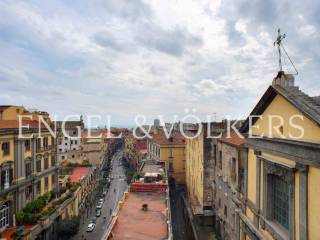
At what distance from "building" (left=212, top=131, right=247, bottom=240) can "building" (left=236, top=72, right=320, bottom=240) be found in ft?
14.8

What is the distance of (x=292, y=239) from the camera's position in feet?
28.8

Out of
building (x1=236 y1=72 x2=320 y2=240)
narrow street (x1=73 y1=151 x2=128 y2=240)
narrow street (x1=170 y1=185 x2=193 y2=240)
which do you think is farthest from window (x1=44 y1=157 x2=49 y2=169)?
building (x1=236 y1=72 x2=320 y2=240)

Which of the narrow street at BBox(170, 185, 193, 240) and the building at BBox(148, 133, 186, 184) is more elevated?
the building at BBox(148, 133, 186, 184)

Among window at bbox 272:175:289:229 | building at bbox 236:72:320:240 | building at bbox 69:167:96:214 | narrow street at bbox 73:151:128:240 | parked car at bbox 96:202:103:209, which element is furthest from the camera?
parked car at bbox 96:202:103:209

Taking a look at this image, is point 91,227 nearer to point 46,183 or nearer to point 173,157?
point 46,183

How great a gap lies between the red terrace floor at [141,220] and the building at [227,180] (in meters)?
5.42

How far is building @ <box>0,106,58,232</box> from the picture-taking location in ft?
75.8

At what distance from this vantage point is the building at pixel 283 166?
313 inches

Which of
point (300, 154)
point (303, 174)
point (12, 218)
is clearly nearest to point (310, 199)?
point (303, 174)

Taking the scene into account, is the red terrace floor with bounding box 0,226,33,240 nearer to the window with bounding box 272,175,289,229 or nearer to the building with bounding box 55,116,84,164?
the building with bounding box 55,116,84,164

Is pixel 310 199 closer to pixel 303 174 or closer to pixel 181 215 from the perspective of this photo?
pixel 303 174

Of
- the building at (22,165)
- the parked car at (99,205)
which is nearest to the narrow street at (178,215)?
the parked car at (99,205)

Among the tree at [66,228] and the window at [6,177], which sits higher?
the window at [6,177]

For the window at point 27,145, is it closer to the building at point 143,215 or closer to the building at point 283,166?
the building at point 143,215
